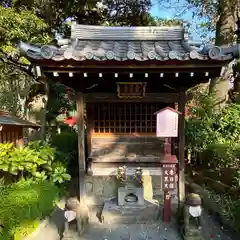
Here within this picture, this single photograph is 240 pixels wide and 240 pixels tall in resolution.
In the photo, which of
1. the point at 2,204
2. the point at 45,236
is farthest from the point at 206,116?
the point at 2,204

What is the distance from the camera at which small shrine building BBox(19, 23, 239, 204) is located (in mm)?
4387

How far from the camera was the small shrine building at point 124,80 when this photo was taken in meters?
4.39

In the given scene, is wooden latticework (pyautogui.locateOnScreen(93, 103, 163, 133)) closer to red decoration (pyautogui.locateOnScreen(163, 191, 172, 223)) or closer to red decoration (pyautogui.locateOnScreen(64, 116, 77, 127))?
red decoration (pyautogui.locateOnScreen(163, 191, 172, 223))

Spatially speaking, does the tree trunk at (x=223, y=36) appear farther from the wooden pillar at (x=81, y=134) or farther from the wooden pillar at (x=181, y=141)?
the wooden pillar at (x=81, y=134)

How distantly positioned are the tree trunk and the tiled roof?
3613 mm

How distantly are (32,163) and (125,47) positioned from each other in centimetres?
314

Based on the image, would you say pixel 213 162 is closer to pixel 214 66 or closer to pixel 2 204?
pixel 214 66

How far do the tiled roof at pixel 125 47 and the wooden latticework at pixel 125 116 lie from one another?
1855 mm

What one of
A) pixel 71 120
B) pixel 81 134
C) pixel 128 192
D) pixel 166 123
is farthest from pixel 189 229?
pixel 71 120

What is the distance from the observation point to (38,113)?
454 inches

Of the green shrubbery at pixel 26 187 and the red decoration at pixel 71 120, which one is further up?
the red decoration at pixel 71 120

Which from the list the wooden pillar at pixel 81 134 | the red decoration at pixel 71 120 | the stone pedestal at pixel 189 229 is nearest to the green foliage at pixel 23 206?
the wooden pillar at pixel 81 134

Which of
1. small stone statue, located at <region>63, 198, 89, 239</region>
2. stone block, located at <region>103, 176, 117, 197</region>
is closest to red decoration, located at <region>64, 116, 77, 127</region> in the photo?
stone block, located at <region>103, 176, 117, 197</region>

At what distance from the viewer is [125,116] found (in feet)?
24.2
